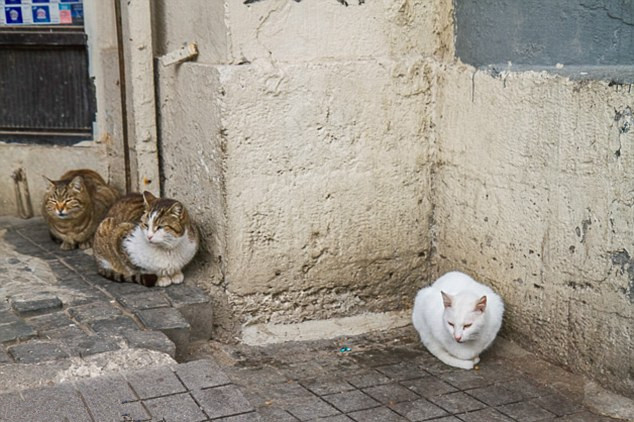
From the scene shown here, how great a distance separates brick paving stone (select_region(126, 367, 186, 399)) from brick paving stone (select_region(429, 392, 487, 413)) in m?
1.21

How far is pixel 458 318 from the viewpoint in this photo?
4.23 metres

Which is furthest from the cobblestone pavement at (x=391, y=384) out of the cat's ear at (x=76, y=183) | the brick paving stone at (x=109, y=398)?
the cat's ear at (x=76, y=183)

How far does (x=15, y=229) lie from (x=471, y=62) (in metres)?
3.39

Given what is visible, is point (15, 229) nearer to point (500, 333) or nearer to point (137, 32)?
point (137, 32)

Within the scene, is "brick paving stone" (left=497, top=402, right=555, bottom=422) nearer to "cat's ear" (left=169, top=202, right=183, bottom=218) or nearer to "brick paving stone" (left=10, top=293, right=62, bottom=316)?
"cat's ear" (left=169, top=202, right=183, bottom=218)

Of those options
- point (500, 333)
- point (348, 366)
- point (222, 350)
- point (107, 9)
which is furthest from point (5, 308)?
point (500, 333)

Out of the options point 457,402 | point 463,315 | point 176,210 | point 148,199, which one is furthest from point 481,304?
point 148,199

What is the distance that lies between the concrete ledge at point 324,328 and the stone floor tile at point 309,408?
843mm

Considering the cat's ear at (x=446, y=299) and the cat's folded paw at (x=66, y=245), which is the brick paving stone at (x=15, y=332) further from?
the cat's ear at (x=446, y=299)

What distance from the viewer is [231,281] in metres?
4.68

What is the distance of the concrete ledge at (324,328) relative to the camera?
15.8 ft

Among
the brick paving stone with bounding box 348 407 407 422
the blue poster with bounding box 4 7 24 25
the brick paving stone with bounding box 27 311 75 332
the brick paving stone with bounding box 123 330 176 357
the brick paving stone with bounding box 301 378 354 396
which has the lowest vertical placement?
the brick paving stone with bounding box 348 407 407 422

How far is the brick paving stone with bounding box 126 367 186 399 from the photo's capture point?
3.65 metres

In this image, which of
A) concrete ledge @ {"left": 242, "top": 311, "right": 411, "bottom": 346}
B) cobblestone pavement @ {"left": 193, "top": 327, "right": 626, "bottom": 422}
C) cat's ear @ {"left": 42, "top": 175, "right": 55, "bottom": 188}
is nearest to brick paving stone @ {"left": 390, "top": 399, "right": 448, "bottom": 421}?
cobblestone pavement @ {"left": 193, "top": 327, "right": 626, "bottom": 422}
